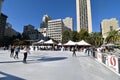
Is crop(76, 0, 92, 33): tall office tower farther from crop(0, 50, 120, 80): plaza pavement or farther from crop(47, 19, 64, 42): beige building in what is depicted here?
crop(0, 50, 120, 80): plaza pavement

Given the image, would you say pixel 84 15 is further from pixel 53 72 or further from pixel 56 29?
pixel 53 72

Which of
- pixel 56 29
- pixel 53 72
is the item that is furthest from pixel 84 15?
pixel 53 72

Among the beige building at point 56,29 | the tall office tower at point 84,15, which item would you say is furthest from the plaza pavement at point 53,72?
the beige building at point 56,29

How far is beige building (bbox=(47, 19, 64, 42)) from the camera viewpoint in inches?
5370

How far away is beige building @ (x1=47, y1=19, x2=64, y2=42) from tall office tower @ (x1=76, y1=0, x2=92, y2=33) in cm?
1645

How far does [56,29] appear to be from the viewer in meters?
138

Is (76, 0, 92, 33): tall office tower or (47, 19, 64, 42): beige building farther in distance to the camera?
(47, 19, 64, 42): beige building

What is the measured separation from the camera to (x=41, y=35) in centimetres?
13688

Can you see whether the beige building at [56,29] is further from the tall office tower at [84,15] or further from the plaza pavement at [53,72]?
the plaza pavement at [53,72]

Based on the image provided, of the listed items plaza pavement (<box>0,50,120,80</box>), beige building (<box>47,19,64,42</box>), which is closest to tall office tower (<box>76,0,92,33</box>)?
beige building (<box>47,19,64,42</box>)

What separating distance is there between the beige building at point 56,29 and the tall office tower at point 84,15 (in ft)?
54.0

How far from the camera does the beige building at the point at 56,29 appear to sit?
5370 inches

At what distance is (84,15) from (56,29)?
27.7 meters

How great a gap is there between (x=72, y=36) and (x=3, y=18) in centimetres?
5708
